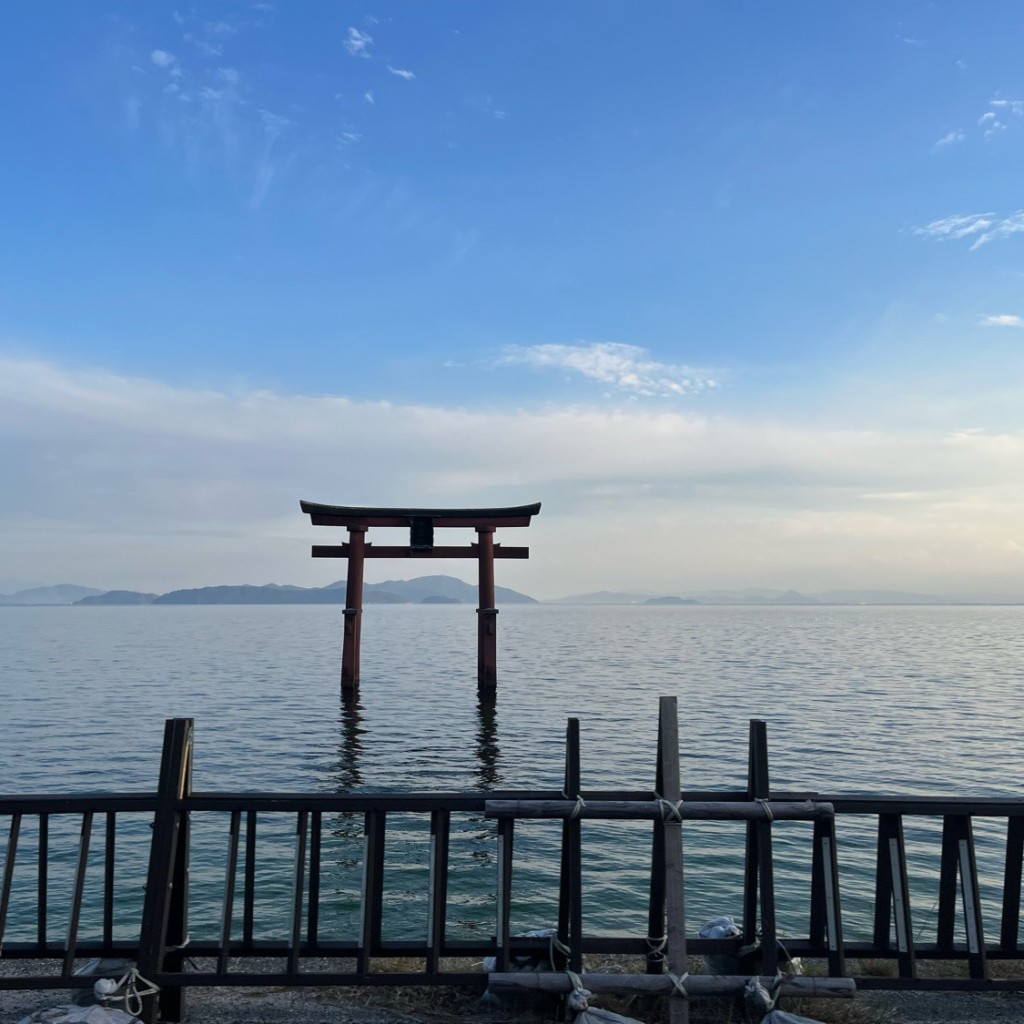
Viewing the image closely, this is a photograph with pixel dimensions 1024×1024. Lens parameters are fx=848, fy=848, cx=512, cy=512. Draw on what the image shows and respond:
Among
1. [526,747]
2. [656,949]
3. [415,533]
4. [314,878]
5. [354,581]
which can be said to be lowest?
[526,747]

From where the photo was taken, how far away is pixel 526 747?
→ 69.4ft

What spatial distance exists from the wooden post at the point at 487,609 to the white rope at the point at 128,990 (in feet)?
63.0

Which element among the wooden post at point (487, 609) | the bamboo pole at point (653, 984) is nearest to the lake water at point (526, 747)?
the wooden post at point (487, 609)

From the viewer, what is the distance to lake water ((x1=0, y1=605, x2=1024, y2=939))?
11.1 metres

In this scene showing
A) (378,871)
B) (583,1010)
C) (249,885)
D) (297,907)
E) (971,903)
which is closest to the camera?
(583,1010)

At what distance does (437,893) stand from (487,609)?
20355mm

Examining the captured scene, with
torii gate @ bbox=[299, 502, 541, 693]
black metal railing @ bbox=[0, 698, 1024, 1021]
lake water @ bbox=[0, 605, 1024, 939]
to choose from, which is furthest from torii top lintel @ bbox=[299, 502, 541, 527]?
black metal railing @ bbox=[0, 698, 1024, 1021]

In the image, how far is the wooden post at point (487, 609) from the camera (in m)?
25.0

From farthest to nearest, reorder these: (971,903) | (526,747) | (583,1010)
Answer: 1. (526,747)
2. (971,903)
3. (583,1010)

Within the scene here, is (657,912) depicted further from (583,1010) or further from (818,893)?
(818,893)

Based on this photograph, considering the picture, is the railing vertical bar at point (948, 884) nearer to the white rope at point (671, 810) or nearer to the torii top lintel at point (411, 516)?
the white rope at point (671, 810)

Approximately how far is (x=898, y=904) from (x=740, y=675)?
38066mm

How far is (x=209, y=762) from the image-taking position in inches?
765

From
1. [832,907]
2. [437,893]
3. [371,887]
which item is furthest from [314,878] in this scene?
Result: [832,907]
